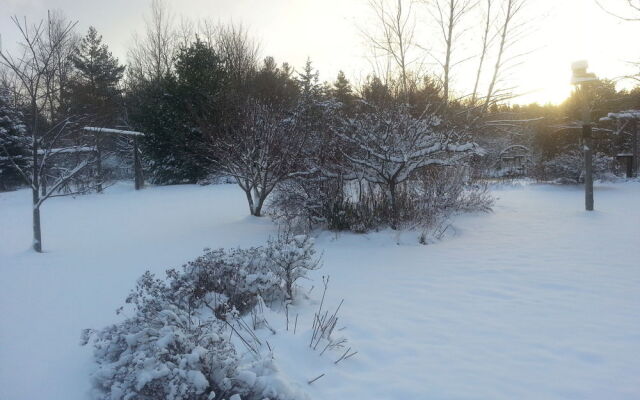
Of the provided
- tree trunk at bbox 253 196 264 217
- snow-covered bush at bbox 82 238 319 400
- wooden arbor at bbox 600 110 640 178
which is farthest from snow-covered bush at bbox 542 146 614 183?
snow-covered bush at bbox 82 238 319 400

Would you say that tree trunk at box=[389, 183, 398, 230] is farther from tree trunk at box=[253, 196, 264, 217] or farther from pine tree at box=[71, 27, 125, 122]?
pine tree at box=[71, 27, 125, 122]

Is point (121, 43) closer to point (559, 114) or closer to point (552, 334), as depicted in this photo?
point (559, 114)

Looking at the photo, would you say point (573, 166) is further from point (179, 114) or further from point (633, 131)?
point (179, 114)

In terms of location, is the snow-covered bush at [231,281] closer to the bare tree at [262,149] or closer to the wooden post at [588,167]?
the bare tree at [262,149]

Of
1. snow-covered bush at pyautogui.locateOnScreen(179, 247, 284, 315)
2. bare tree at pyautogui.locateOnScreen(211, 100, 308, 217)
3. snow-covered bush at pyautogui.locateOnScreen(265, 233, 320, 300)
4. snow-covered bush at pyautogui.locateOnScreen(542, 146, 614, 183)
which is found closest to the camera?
snow-covered bush at pyautogui.locateOnScreen(179, 247, 284, 315)

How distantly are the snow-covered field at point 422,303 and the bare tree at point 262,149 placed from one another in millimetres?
1057

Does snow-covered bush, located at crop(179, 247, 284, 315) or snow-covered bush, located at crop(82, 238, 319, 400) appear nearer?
snow-covered bush, located at crop(82, 238, 319, 400)

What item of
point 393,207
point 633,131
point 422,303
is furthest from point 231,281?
point 633,131

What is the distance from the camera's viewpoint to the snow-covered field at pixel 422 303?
254 centimetres

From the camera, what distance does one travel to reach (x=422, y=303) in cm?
386

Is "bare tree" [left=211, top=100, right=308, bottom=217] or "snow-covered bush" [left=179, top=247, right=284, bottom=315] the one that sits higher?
"bare tree" [left=211, top=100, right=308, bottom=217]

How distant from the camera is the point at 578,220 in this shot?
7.90 meters

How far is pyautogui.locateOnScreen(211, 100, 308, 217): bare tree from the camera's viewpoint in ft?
26.1

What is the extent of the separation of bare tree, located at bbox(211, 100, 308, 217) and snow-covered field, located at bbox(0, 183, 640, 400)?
106cm
